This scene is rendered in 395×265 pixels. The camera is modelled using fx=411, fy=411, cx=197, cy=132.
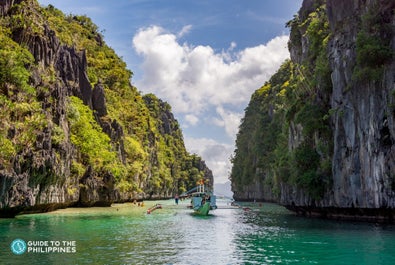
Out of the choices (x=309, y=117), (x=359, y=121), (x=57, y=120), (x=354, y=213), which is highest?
(x=57, y=120)

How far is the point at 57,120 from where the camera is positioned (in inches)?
1807

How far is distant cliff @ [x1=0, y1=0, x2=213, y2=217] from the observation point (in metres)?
35.5

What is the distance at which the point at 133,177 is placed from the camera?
82250mm

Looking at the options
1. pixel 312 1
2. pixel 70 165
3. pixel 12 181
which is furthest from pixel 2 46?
pixel 312 1

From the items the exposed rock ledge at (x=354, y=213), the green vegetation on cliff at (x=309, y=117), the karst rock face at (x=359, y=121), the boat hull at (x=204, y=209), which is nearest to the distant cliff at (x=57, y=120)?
the boat hull at (x=204, y=209)

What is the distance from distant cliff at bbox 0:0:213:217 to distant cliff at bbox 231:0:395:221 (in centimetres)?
2541

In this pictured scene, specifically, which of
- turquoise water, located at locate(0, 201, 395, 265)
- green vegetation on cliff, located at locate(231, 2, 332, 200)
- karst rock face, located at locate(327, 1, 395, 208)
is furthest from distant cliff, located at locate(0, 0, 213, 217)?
karst rock face, located at locate(327, 1, 395, 208)

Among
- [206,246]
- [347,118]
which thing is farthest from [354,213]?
[206,246]

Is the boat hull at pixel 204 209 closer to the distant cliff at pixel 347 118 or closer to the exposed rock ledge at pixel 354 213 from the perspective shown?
the distant cliff at pixel 347 118

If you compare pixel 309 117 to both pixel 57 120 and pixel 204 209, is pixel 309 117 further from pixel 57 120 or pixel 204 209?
pixel 57 120

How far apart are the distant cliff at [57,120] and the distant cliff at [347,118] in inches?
1000

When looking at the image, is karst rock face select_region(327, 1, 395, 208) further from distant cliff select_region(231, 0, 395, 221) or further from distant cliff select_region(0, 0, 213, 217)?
distant cliff select_region(0, 0, 213, 217)

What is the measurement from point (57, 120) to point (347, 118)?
30.5 metres

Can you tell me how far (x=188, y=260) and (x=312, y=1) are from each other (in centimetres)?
4938
